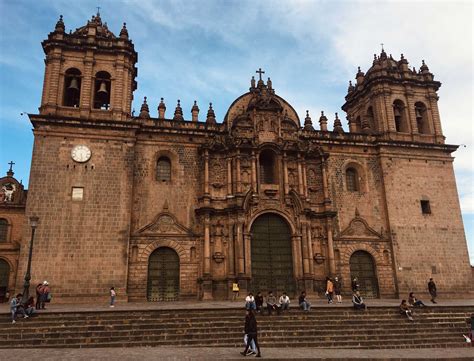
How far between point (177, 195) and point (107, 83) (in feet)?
25.1

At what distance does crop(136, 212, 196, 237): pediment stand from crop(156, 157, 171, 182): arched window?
2.16 m

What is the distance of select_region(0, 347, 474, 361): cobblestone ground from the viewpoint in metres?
11.1

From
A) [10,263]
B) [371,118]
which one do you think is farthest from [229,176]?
[10,263]

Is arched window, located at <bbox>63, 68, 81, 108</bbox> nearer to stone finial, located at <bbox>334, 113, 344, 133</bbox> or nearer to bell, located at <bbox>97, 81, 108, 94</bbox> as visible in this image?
bell, located at <bbox>97, 81, 108, 94</bbox>

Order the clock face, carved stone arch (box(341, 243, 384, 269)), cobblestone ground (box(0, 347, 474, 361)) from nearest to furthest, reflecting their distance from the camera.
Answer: cobblestone ground (box(0, 347, 474, 361))
the clock face
carved stone arch (box(341, 243, 384, 269))

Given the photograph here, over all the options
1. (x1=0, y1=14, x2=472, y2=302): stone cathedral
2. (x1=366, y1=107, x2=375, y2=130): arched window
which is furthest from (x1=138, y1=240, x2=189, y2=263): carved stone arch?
(x1=366, y1=107, x2=375, y2=130): arched window

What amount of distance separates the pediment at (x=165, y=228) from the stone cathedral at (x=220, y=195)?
57mm

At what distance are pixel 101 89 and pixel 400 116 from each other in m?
18.7

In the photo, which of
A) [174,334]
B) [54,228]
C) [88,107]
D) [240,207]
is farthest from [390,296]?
[88,107]

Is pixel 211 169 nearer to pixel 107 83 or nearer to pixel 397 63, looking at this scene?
pixel 107 83

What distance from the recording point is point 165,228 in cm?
2206

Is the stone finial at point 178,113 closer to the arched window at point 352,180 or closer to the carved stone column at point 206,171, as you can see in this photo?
the carved stone column at point 206,171

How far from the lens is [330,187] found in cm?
2484

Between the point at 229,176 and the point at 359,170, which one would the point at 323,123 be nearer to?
the point at 359,170
